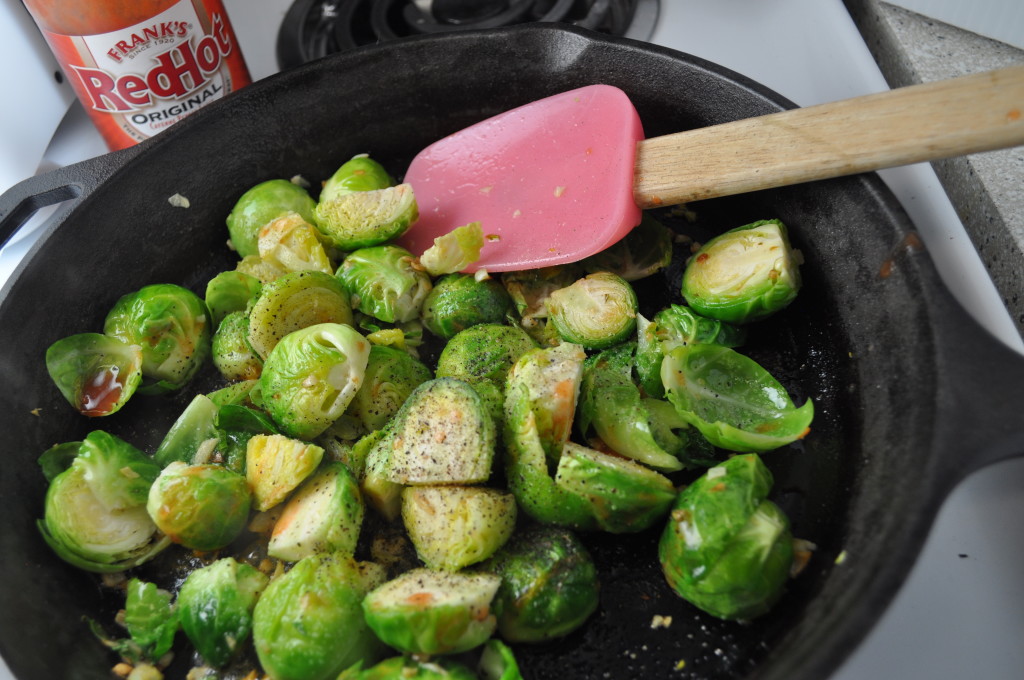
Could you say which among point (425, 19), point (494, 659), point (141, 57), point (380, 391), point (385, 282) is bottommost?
point (494, 659)

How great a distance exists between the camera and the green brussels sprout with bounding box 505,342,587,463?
1.60m

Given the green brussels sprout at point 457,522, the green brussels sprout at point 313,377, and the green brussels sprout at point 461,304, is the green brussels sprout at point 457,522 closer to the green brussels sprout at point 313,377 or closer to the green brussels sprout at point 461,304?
the green brussels sprout at point 313,377

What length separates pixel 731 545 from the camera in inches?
55.9

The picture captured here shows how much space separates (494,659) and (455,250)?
0.97 metres

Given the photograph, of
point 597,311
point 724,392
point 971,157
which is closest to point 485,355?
point 597,311

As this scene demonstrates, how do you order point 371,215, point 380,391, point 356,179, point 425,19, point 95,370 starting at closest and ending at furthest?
1. point 380,391
2. point 95,370
3. point 371,215
4. point 356,179
5. point 425,19

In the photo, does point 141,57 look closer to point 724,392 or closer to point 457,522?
point 457,522

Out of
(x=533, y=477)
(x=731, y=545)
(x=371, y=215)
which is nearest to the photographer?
(x=731, y=545)

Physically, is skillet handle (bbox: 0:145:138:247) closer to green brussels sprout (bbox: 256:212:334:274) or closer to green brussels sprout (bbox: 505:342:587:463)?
green brussels sprout (bbox: 256:212:334:274)

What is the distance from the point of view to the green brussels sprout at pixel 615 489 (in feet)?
4.94

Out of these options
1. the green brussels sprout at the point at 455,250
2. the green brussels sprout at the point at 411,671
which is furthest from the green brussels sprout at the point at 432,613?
the green brussels sprout at the point at 455,250

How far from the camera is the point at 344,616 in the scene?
1.44m

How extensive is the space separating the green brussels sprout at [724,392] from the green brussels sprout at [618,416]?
0.09 metres

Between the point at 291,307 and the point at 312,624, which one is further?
the point at 291,307
